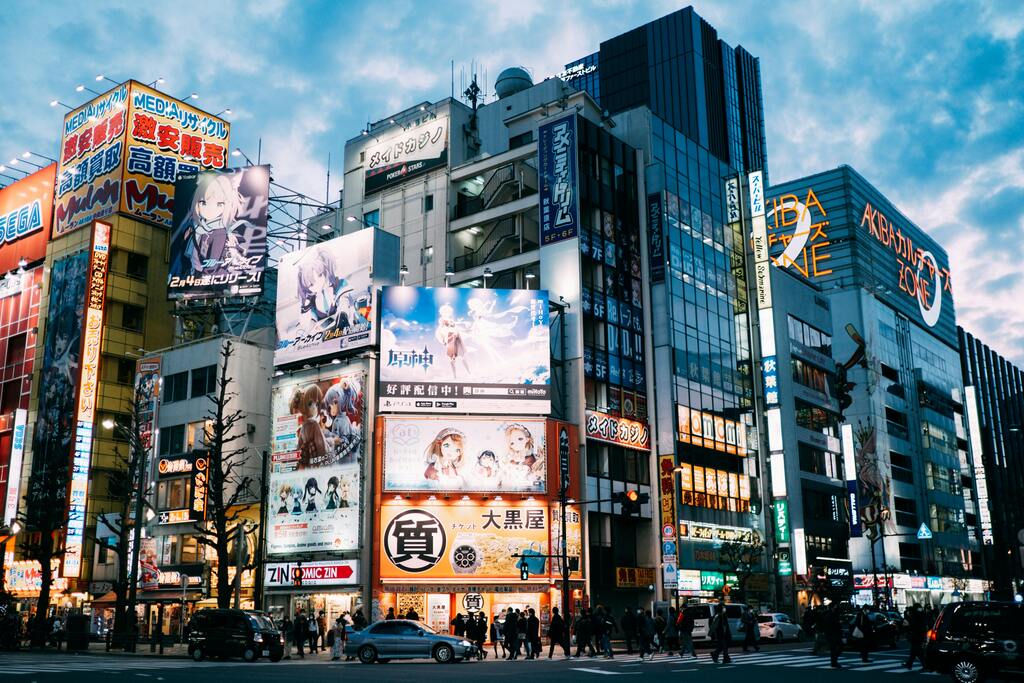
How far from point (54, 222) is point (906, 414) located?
88.9 metres

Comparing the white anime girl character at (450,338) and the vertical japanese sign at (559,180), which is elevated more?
the vertical japanese sign at (559,180)

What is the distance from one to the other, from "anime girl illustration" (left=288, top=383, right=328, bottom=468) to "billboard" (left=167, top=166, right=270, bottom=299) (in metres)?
9.82

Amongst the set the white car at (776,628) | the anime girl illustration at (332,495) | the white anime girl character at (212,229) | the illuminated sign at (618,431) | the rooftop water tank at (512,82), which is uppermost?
the rooftop water tank at (512,82)

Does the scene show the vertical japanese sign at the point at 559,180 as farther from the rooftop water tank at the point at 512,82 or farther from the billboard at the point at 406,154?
the rooftop water tank at the point at 512,82

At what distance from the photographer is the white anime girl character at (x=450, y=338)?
50.7 meters

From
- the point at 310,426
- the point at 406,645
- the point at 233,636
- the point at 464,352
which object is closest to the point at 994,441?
the point at 464,352

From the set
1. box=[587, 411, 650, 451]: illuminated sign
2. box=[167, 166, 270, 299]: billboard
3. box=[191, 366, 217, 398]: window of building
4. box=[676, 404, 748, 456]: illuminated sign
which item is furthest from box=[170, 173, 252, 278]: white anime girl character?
box=[676, 404, 748, 456]: illuminated sign

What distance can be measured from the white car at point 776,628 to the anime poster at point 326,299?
79.7ft

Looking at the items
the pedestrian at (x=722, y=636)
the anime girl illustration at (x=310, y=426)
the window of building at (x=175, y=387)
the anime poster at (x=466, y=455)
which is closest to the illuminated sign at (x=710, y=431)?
the anime poster at (x=466, y=455)

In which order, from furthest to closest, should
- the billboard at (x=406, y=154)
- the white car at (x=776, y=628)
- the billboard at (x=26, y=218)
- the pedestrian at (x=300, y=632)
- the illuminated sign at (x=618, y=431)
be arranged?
the billboard at (x=26, y=218)
the billboard at (x=406, y=154)
the illuminated sign at (x=618, y=431)
the white car at (x=776, y=628)
the pedestrian at (x=300, y=632)

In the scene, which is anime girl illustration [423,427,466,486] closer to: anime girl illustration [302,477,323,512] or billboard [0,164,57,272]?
anime girl illustration [302,477,323,512]

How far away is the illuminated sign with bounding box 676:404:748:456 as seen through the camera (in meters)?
60.3

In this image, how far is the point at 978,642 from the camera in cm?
1978

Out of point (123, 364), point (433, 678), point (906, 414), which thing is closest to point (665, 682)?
point (433, 678)
